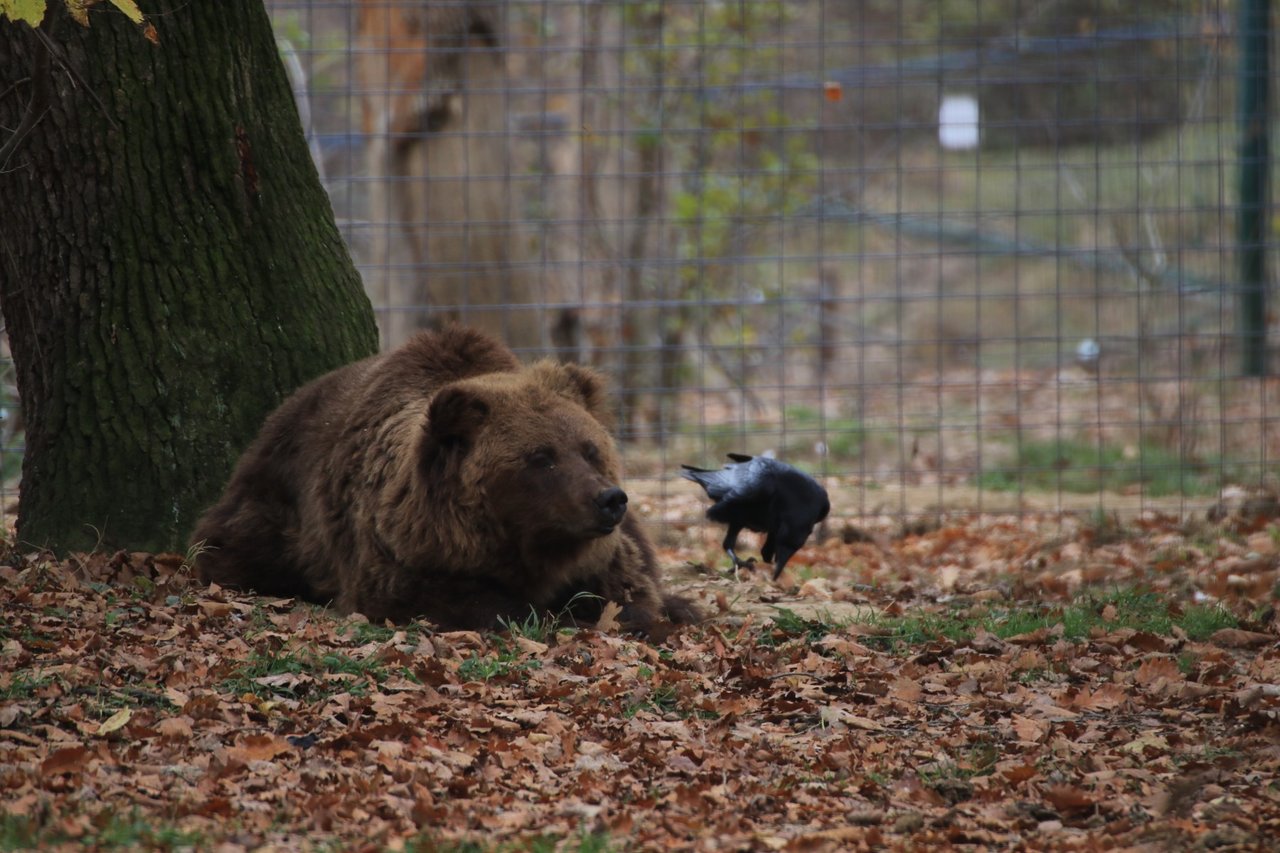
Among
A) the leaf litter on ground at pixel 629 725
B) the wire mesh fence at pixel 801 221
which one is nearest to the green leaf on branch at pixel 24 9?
the leaf litter on ground at pixel 629 725

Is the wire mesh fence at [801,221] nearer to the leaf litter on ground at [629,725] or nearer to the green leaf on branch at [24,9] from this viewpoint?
the leaf litter on ground at [629,725]

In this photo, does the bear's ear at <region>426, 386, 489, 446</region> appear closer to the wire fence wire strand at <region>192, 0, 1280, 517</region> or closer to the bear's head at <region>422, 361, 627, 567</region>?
the bear's head at <region>422, 361, 627, 567</region>

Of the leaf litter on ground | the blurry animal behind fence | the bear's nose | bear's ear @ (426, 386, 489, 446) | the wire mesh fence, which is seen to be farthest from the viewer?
the blurry animal behind fence

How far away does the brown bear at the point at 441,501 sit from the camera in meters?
5.82

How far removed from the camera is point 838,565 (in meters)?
8.45

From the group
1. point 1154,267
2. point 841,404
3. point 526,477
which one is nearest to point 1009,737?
point 526,477

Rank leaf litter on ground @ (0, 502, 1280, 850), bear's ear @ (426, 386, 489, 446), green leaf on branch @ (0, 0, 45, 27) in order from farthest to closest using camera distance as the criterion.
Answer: bear's ear @ (426, 386, 489, 446), green leaf on branch @ (0, 0, 45, 27), leaf litter on ground @ (0, 502, 1280, 850)

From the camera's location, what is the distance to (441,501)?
585cm

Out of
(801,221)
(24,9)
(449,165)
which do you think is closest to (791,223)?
(801,221)

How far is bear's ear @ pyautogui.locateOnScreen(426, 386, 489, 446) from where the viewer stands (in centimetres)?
577

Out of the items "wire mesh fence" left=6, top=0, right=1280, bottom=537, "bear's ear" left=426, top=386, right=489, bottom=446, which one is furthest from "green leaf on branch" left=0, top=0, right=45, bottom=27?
"wire mesh fence" left=6, top=0, right=1280, bottom=537

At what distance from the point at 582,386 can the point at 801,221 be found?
549cm

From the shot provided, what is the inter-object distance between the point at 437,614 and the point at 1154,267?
930 cm

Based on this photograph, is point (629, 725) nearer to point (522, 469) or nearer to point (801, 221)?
point (522, 469)
